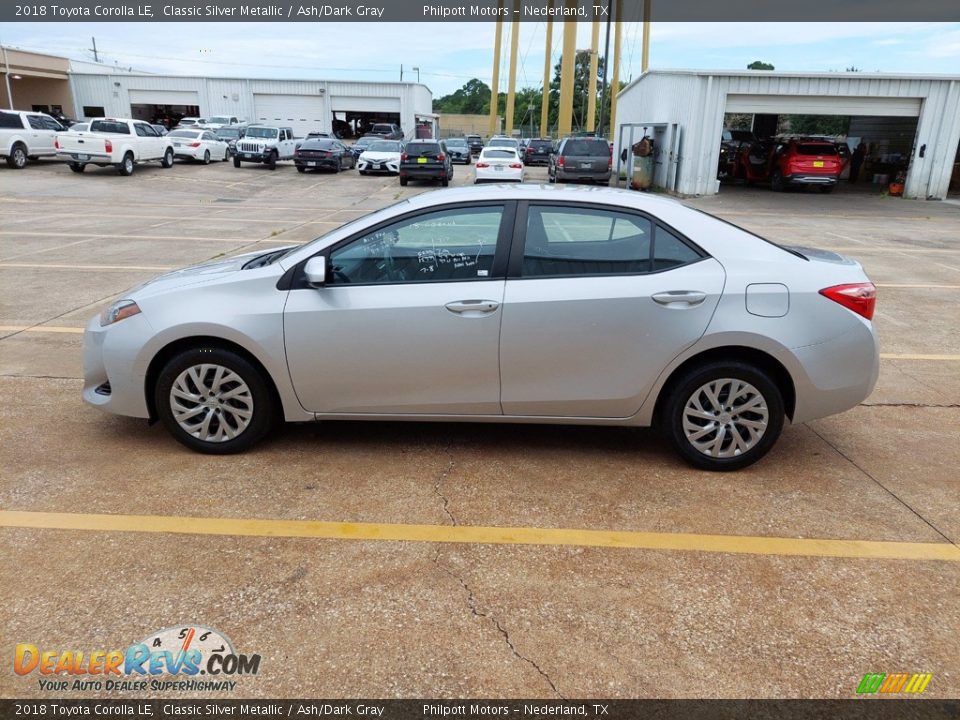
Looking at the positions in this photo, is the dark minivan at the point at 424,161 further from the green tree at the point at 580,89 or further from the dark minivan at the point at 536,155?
the green tree at the point at 580,89

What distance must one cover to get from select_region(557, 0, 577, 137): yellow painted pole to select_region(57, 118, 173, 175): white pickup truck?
33.7 m

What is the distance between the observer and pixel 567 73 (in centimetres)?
5316

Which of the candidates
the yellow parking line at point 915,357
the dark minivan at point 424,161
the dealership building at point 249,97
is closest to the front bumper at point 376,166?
the dark minivan at point 424,161

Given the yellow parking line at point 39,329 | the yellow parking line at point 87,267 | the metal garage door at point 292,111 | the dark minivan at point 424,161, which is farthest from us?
the metal garage door at point 292,111

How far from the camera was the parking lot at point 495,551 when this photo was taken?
2664 millimetres

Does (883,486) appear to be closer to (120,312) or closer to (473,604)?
(473,604)

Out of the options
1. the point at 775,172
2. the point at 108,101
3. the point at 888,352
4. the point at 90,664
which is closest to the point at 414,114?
the point at 108,101

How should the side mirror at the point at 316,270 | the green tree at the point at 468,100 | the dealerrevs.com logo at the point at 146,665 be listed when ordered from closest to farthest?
the dealerrevs.com logo at the point at 146,665, the side mirror at the point at 316,270, the green tree at the point at 468,100

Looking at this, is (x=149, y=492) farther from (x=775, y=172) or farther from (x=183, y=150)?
(x=183, y=150)

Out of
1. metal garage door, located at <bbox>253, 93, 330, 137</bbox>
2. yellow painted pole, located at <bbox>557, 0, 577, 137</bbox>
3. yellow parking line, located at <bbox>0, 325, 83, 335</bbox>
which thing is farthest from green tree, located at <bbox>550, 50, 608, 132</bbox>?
yellow parking line, located at <bbox>0, 325, 83, 335</bbox>

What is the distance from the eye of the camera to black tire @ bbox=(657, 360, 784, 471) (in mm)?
3965

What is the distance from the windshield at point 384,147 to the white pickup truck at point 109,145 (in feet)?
27.8

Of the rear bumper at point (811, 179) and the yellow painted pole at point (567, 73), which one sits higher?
the yellow painted pole at point (567, 73)

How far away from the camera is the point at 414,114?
5353cm
